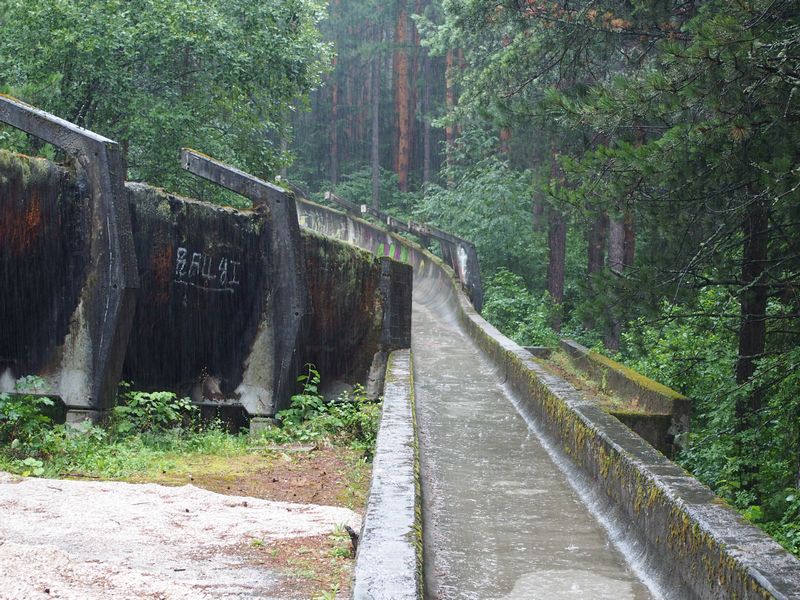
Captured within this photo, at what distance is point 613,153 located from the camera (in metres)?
9.48

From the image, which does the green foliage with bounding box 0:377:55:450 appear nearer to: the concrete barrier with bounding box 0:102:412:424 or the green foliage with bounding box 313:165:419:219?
the concrete barrier with bounding box 0:102:412:424

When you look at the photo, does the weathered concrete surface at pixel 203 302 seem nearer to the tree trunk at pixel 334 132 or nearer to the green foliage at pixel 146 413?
the green foliage at pixel 146 413

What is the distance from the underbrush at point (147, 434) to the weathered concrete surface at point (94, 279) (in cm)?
30

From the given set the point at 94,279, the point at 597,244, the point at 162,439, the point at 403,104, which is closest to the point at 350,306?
the point at 162,439

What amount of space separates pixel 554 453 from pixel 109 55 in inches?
499

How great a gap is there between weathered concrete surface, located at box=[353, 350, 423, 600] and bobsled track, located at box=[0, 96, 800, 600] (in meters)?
0.01

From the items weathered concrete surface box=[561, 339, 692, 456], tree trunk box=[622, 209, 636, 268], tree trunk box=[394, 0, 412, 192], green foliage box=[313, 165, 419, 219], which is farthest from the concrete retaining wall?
tree trunk box=[394, 0, 412, 192]

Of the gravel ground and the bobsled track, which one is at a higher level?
the bobsled track

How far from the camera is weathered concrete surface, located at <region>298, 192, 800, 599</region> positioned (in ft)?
12.7

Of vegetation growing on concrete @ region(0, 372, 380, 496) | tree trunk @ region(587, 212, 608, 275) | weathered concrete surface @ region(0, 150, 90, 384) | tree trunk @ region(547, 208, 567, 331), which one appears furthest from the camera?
tree trunk @ region(547, 208, 567, 331)

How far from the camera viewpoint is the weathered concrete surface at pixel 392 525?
3895 millimetres

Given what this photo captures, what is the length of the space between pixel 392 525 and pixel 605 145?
18.0m

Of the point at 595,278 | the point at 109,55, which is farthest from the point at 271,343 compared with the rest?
the point at 109,55

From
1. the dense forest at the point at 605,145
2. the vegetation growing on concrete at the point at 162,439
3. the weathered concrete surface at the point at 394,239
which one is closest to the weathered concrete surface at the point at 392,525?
the vegetation growing on concrete at the point at 162,439
